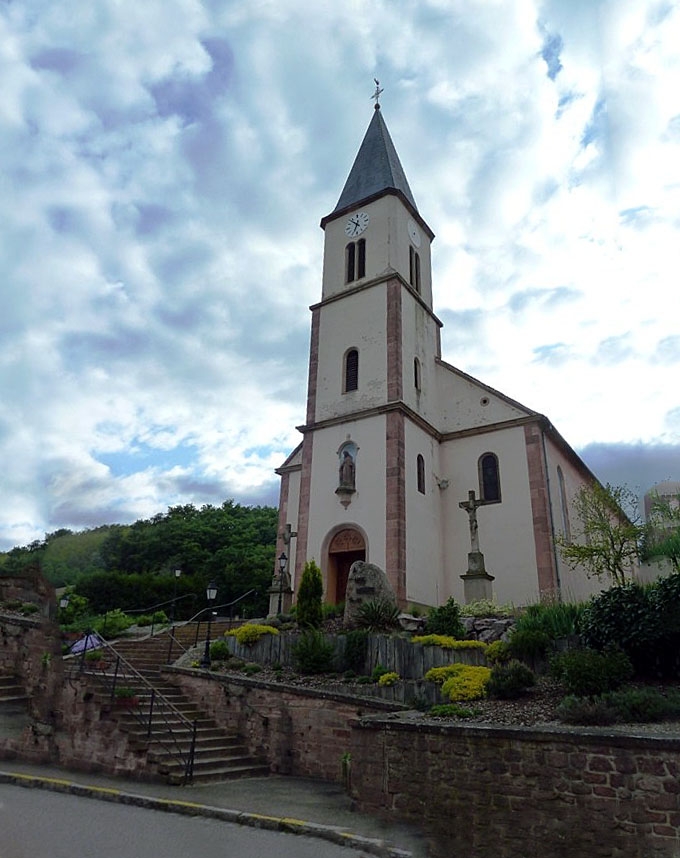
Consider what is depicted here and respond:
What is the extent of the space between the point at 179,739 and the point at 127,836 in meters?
4.03

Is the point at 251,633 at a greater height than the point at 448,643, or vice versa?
the point at 251,633

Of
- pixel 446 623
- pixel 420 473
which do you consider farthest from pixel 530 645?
pixel 420 473

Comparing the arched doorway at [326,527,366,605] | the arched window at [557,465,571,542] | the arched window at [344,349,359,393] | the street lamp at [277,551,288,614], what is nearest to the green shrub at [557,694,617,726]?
the arched doorway at [326,527,366,605]

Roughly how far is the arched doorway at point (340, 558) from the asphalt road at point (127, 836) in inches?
520

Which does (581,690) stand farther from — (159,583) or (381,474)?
(159,583)

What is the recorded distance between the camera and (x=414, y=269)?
87.5ft

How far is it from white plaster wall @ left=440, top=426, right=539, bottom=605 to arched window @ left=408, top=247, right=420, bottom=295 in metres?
7.22

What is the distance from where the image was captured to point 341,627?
1481 centimetres

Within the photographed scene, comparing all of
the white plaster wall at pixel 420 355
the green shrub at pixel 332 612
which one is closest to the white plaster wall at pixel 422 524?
the white plaster wall at pixel 420 355

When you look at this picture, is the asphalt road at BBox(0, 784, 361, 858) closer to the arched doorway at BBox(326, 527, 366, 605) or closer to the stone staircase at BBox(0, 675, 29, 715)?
the stone staircase at BBox(0, 675, 29, 715)

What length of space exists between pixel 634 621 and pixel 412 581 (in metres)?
10.8

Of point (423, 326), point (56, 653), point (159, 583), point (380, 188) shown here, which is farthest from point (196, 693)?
point (380, 188)

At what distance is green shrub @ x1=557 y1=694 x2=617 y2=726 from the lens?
7730 millimetres

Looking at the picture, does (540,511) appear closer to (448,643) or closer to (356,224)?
(448,643)
